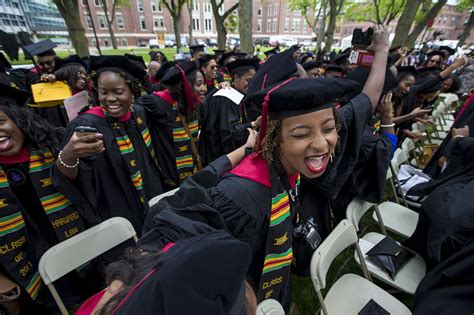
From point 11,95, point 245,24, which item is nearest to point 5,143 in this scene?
point 11,95

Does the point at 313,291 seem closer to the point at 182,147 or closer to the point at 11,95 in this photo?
the point at 182,147

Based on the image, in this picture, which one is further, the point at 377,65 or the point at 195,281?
the point at 377,65

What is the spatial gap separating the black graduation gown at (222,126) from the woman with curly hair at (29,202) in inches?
74.5

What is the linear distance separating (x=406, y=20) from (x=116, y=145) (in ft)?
37.0

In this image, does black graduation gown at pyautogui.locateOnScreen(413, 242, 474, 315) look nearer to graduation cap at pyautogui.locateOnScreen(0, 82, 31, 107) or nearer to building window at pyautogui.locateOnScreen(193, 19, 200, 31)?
graduation cap at pyautogui.locateOnScreen(0, 82, 31, 107)

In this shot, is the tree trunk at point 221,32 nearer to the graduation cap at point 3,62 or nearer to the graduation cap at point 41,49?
the graduation cap at point 41,49

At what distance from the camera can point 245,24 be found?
24.6 ft

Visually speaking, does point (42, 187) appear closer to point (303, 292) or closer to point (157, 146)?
point (157, 146)

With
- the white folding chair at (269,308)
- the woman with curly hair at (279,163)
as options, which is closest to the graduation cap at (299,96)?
the woman with curly hair at (279,163)

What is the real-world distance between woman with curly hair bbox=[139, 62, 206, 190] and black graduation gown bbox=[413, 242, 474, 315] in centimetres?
272

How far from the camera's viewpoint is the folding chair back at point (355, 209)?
2.26 metres

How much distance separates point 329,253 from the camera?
5.67 feet

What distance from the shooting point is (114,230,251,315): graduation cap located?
477 mm

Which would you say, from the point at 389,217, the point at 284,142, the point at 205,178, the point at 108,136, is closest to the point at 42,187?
the point at 108,136
